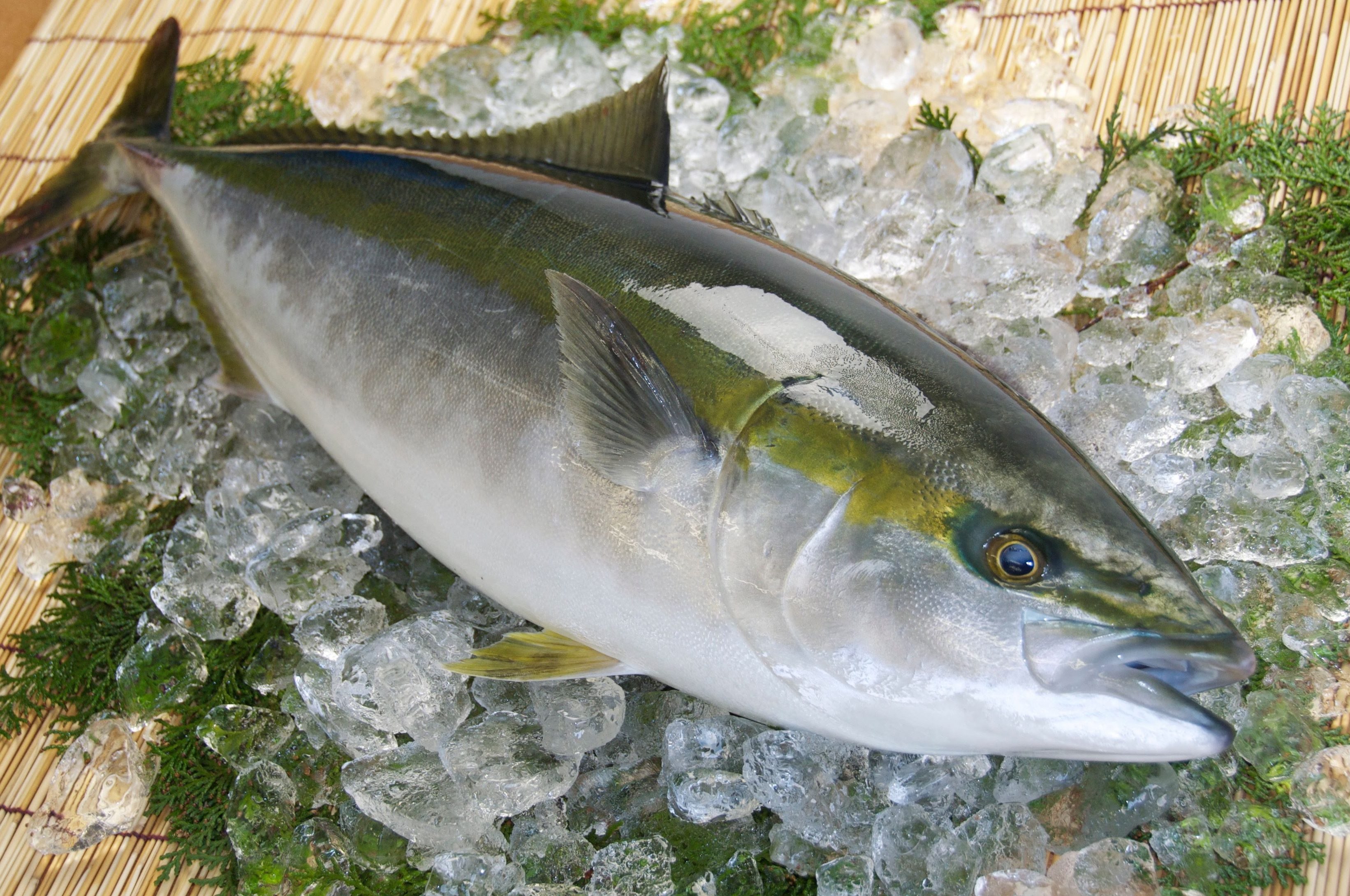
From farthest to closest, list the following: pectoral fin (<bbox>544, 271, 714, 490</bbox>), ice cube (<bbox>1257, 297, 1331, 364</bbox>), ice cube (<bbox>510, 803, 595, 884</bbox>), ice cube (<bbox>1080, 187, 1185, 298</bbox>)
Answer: ice cube (<bbox>1080, 187, 1185, 298</bbox>) < ice cube (<bbox>1257, 297, 1331, 364</bbox>) < ice cube (<bbox>510, 803, 595, 884</bbox>) < pectoral fin (<bbox>544, 271, 714, 490</bbox>)

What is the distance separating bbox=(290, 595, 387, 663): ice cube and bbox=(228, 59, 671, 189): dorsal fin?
915 millimetres

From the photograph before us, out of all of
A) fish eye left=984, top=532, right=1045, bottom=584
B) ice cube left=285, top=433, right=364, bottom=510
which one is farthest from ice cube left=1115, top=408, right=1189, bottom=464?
ice cube left=285, top=433, right=364, bottom=510

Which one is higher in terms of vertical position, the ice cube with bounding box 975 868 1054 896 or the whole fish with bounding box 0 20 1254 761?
the whole fish with bounding box 0 20 1254 761

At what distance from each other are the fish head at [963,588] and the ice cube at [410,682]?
2.24 feet

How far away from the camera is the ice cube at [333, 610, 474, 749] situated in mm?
1730

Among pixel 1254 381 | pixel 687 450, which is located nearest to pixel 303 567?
pixel 687 450

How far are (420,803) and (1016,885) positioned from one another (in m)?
1.00

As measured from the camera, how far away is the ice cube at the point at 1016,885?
1.49 metres

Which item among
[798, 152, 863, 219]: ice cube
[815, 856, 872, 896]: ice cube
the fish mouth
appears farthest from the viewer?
[798, 152, 863, 219]: ice cube

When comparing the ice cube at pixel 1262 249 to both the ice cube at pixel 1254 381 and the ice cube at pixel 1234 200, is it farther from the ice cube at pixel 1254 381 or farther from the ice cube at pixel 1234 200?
the ice cube at pixel 1254 381

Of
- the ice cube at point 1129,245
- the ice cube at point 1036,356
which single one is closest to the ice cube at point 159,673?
the ice cube at point 1036,356

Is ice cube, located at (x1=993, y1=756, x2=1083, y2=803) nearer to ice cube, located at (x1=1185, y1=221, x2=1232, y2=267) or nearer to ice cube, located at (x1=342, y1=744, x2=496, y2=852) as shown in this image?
ice cube, located at (x1=342, y1=744, x2=496, y2=852)

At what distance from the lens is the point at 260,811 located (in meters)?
1.82

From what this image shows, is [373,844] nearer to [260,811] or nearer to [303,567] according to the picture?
[260,811]
